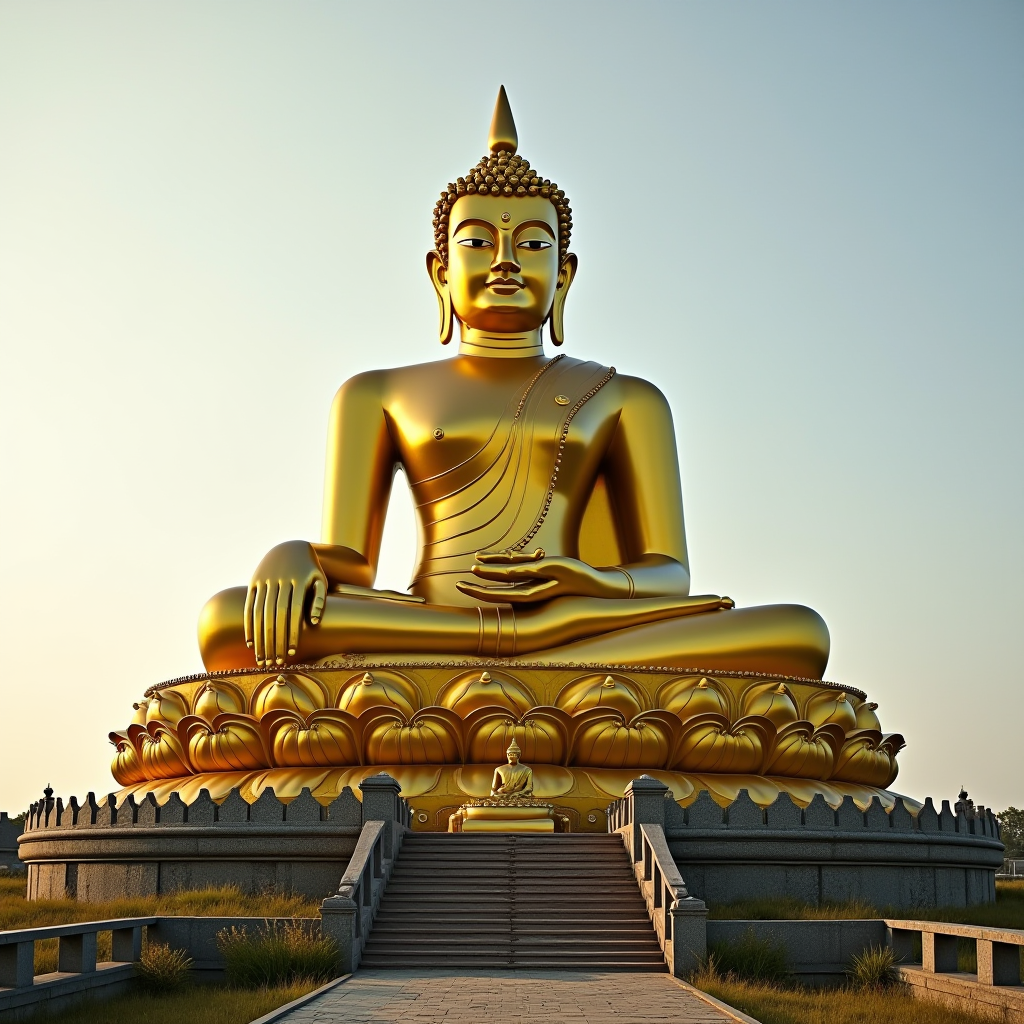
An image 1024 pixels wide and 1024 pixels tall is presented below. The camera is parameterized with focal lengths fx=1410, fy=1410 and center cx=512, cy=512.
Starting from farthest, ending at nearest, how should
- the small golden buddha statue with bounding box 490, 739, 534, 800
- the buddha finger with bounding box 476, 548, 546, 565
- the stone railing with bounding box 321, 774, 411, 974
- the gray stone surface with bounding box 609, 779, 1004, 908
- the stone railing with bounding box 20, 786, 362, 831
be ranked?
the buddha finger with bounding box 476, 548, 546, 565
the small golden buddha statue with bounding box 490, 739, 534, 800
the gray stone surface with bounding box 609, 779, 1004, 908
the stone railing with bounding box 20, 786, 362, 831
the stone railing with bounding box 321, 774, 411, 974

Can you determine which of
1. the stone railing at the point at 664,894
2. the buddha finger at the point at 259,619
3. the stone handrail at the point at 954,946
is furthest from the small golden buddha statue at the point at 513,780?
the stone handrail at the point at 954,946

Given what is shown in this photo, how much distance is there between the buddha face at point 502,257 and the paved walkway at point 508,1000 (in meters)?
10.5

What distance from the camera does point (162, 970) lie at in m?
10.2

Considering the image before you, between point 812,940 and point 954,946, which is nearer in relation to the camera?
point 954,946

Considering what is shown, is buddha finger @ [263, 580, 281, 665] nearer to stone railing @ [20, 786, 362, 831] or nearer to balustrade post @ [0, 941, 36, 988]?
stone railing @ [20, 786, 362, 831]

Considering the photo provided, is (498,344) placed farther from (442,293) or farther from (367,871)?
(367,871)

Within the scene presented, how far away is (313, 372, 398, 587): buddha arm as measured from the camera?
59.0 feet

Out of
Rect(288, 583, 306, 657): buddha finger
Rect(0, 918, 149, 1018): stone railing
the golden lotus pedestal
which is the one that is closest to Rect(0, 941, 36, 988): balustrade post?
Rect(0, 918, 149, 1018): stone railing

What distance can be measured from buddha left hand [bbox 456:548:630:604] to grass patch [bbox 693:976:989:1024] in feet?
21.5

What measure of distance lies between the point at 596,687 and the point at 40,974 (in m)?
7.08

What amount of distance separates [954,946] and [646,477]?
9.19m

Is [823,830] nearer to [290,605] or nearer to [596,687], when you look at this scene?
[596,687]

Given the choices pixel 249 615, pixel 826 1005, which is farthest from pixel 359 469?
pixel 826 1005

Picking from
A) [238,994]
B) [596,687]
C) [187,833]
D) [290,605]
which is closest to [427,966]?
[238,994]
